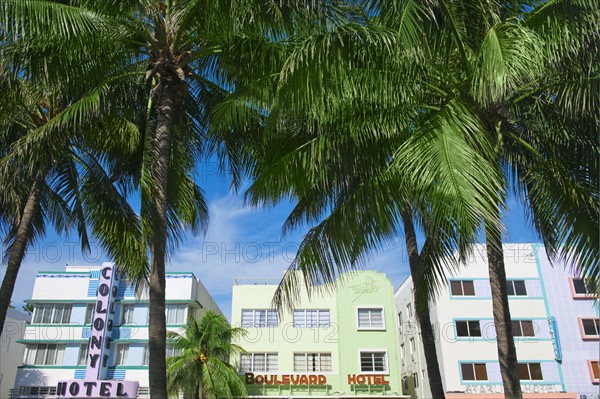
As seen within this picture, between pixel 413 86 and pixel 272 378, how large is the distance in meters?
28.9

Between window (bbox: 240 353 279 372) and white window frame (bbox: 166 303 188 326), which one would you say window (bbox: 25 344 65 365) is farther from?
window (bbox: 240 353 279 372)

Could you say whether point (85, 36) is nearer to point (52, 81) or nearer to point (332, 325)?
point (52, 81)

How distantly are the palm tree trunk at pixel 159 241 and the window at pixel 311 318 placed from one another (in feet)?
89.6

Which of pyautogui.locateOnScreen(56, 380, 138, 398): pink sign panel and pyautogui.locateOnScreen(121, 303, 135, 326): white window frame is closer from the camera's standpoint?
pyautogui.locateOnScreen(56, 380, 138, 398): pink sign panel

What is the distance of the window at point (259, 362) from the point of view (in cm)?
3522

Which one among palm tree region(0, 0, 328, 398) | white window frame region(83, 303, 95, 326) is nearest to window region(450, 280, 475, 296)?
white window frame region(83, 303, 95, 326)

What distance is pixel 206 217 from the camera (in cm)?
1459

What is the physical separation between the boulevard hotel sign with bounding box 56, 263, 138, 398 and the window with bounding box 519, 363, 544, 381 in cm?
2437

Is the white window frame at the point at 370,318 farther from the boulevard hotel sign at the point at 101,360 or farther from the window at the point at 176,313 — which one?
the boulevard hotel sign at the point at 101,360

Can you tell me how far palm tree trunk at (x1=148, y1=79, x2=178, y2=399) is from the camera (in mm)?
8711

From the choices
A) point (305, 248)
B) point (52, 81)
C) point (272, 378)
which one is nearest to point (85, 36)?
point (52, 81)

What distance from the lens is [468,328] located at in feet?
118

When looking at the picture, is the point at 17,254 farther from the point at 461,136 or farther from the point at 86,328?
the point at 86,328

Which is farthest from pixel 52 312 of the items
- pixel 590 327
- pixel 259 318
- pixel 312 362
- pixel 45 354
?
pixel 590 327
